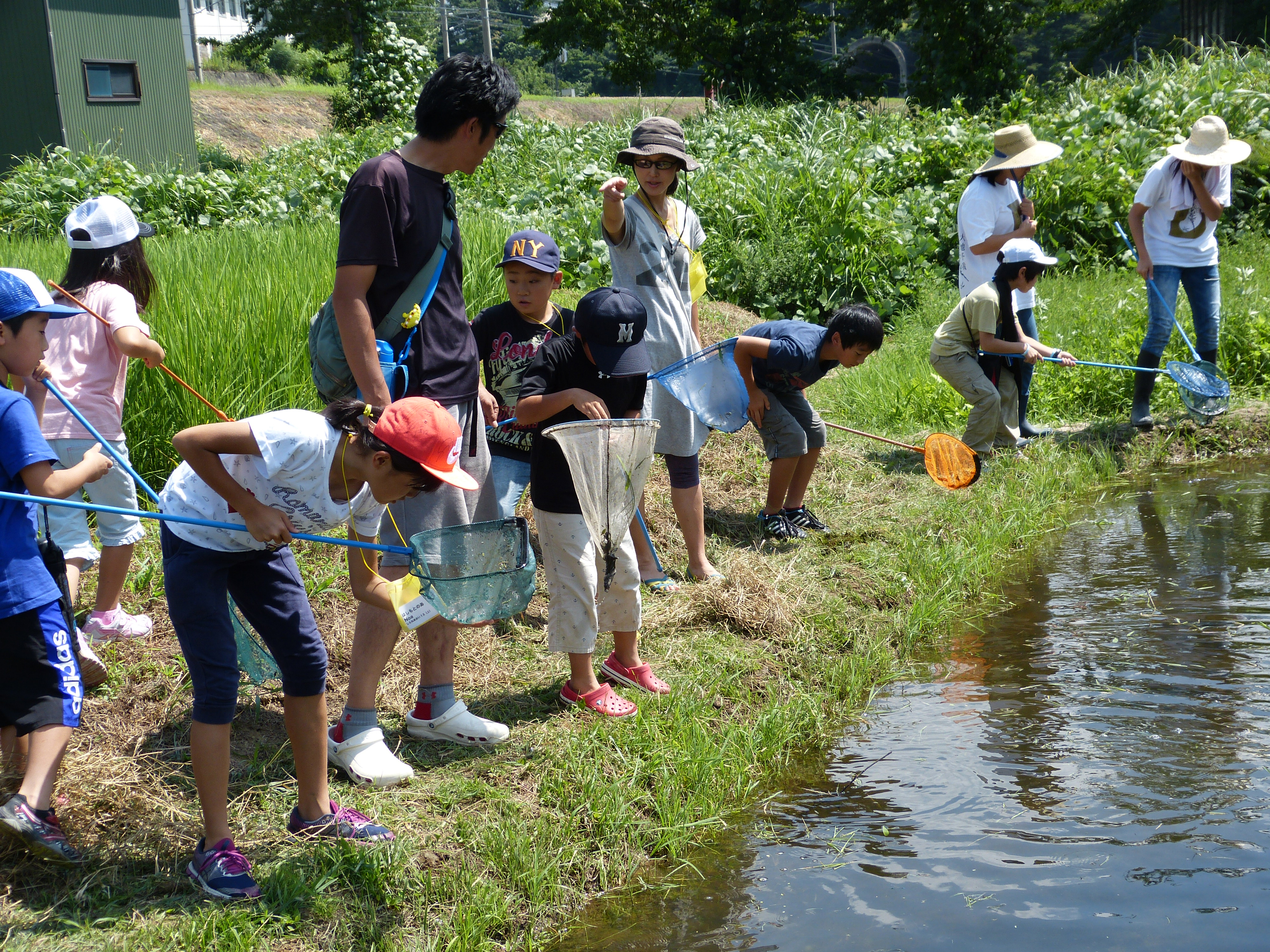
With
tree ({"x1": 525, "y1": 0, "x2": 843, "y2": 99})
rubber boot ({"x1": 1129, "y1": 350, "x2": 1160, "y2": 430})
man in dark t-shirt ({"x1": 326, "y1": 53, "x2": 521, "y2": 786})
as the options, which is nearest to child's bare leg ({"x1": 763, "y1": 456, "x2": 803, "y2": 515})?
man in dark t-shirt ({"x1": 326, "y1": 53, "x2": 521, "y2": 786})

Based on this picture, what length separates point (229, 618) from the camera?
2670 mm

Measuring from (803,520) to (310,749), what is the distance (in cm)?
335

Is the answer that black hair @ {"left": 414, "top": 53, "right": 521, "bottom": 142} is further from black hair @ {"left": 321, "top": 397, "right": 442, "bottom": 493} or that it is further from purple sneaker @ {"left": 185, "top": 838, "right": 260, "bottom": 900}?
purple sneaker @ {"left": 185, "top": 838, "right": 260, "bottom": 900}

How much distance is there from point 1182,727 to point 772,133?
11.6 meters

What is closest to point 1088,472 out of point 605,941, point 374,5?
point 605,941

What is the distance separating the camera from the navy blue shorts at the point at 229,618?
262cm

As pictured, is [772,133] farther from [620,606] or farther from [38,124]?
[38,124]

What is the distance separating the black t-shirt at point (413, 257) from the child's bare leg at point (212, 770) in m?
1.08

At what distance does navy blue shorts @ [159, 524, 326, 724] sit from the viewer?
2.62 m

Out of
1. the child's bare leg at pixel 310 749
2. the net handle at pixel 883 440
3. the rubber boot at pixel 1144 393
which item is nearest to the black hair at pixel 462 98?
the child's bare leg at pixel 310 749

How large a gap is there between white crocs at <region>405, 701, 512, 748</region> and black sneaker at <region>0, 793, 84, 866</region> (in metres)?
1.07

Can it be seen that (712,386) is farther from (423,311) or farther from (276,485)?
(276,485)

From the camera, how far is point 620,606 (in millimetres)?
3693

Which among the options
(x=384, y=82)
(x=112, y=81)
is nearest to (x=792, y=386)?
(x=384, y=82)
